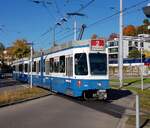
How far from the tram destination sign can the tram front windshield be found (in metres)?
0.33

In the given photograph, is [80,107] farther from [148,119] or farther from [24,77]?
[24,77]

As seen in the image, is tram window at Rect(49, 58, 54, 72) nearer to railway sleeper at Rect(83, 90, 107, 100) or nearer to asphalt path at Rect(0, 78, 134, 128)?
railway sleeper at Rect(83, 90, 107, 100)

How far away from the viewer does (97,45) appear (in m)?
22.5

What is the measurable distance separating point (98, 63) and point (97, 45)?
3.25ft

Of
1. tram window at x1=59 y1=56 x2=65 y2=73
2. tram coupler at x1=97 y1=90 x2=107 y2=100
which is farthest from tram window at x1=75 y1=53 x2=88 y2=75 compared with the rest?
tram window at x1=59 y1=56 x2=65 y2=73

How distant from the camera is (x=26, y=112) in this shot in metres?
17.9

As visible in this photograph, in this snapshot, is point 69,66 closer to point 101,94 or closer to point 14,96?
point 101,94

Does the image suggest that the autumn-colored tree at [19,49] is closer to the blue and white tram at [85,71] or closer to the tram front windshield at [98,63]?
the blue and white tram at [85,71]

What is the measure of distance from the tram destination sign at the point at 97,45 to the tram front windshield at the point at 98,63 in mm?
333

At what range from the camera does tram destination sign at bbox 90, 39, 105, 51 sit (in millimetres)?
22359

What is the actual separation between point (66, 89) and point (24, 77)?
25.5 metres

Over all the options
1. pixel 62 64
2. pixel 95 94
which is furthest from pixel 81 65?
pixel 62 64

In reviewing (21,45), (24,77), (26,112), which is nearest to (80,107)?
(26,112)

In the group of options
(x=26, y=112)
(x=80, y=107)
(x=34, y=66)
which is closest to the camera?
(x=26, y=112)
